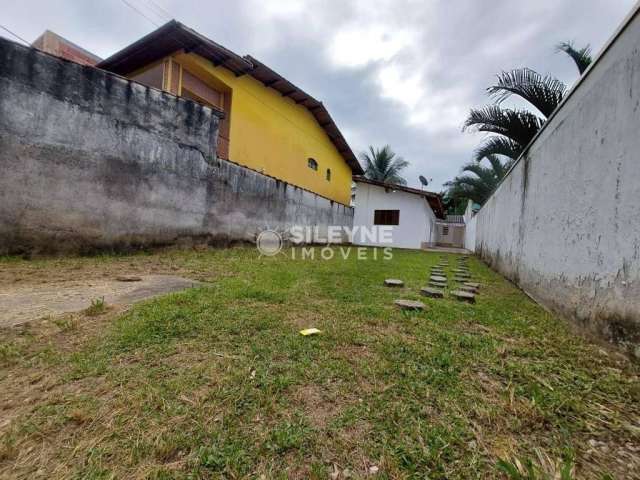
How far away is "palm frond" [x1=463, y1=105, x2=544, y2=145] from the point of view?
20.5 feet

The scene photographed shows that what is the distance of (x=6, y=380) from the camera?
1324 millimetres

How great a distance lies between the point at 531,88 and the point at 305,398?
762 cm

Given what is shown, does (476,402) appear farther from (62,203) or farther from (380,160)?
(380,160)

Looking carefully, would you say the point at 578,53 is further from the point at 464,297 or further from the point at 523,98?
the point at 464,297

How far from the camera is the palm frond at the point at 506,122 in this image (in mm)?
6246

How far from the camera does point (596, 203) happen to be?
6.95 feet

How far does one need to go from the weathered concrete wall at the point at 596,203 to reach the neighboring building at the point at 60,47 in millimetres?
13664

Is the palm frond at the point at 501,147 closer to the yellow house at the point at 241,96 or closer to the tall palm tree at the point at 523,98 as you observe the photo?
the tall palm tree at the point at 523,98

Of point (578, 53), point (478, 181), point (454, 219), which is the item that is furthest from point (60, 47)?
point (454, 219)

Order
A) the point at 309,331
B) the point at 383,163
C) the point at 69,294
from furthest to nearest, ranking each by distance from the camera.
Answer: the point at 383,163, the point at 69,294, the point at 309,331

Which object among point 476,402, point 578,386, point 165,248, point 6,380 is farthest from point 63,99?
point 578,386

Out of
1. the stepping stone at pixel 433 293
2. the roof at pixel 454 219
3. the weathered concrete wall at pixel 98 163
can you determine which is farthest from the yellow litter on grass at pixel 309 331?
the roof at pixel 454 219

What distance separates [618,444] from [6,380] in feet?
8.84

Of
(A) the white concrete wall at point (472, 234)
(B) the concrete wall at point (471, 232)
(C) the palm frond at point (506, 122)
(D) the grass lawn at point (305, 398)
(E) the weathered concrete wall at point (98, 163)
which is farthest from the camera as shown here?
(B) the concrete wall at point (471, 232)
